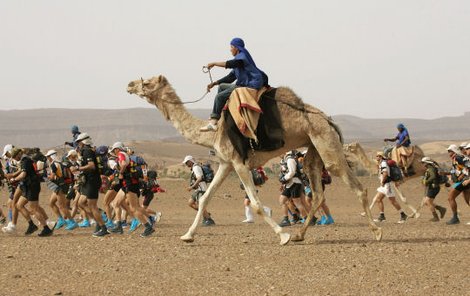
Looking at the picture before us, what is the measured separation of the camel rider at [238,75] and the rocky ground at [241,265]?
91.1 inches

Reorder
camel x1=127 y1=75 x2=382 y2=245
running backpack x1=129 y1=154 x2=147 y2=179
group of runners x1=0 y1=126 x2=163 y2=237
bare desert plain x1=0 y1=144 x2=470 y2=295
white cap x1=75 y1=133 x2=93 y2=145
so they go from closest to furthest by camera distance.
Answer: bare desert plain x1=0 y1=144 x2=470 y2=295
camel x1=127 y1=75 x2=382 y2=245
group of runners x1=0 y1=126 x2=163 y2=237
white cap x1=75 y1=133 x2=93 y2=145
running backpack x1=129 y1=154 x2=147 y2=179

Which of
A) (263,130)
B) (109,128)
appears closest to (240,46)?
(263,130)

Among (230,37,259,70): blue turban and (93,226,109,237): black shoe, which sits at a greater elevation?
(230,37,259,70): blue turban

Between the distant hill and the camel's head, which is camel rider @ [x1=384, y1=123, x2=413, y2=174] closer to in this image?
the camel's head

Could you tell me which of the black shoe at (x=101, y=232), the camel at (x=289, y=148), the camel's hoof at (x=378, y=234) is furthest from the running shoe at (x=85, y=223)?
the camel's hoof at (x=378, y=234)

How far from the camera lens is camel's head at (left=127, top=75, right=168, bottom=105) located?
14578 mm

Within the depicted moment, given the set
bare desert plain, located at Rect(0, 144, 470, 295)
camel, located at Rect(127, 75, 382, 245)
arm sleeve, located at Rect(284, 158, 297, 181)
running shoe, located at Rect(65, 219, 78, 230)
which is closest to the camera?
bare desert plain, located at Rect(0, 144, 470, 295)

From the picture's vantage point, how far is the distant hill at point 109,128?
150125 mm

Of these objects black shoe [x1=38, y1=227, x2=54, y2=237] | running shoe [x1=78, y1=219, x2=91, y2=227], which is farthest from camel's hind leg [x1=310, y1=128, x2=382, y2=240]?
running shoe [x1=78, y1=219, x2=91, y2=227]

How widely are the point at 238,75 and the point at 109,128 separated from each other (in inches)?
5861

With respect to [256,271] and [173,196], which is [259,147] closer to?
[256,271]

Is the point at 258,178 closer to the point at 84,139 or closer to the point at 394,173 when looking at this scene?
the point at 394,173

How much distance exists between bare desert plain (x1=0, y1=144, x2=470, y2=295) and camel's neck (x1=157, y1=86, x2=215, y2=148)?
1.89 metres

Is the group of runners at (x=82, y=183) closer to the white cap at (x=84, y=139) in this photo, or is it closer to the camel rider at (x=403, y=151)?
the white cap at (x=84, y=139)
